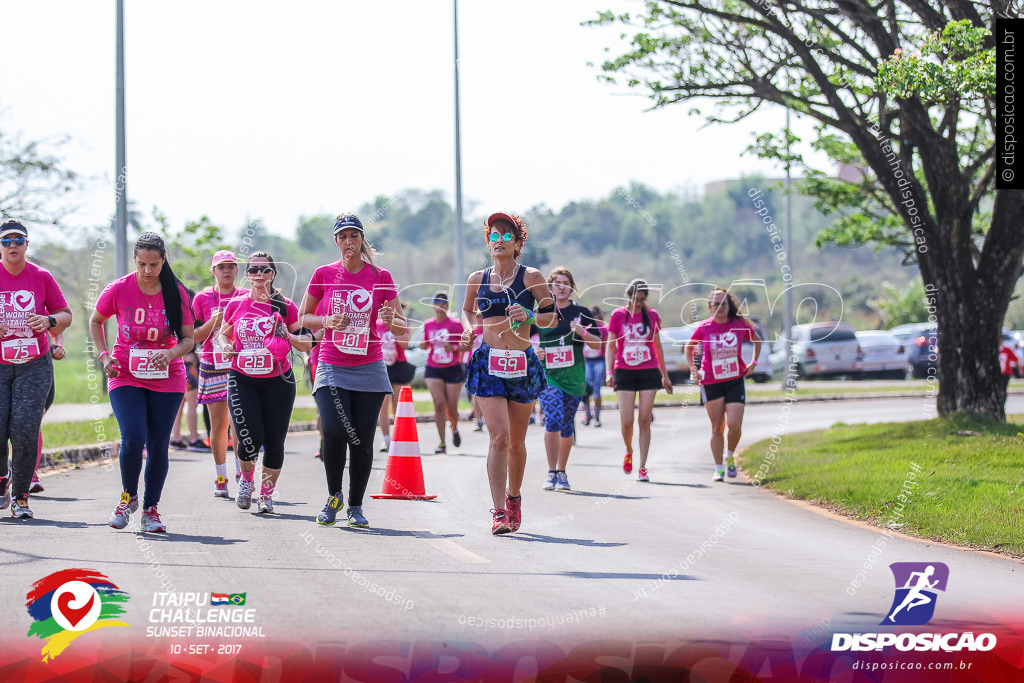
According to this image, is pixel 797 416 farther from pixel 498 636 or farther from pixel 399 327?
pixel 498 636

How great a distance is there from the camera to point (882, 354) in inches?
1652

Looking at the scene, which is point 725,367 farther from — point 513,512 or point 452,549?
point 452,549

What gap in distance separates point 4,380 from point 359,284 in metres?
2.77

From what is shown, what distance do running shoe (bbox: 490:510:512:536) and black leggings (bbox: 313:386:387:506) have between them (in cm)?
97

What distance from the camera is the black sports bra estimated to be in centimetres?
820

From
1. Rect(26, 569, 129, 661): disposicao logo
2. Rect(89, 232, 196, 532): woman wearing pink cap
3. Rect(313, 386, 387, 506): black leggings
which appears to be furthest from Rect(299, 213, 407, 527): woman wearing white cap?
Rect(26, 569, 129, 661): disposicao logo

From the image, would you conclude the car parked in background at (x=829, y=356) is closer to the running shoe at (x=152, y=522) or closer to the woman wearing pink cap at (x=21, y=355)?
the woman wearing pink cap at (x=21, y=355)

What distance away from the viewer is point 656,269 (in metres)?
104

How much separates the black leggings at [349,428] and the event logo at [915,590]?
363 cm

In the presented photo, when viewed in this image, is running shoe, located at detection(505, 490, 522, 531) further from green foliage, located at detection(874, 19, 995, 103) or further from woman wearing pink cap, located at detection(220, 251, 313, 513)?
green foliage, located at detection(874, 19, 995, 103)

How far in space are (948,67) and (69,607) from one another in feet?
33.8

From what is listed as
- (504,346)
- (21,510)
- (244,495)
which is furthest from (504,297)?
(21,510)

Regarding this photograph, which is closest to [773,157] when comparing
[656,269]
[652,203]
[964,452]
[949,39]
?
[949,39]

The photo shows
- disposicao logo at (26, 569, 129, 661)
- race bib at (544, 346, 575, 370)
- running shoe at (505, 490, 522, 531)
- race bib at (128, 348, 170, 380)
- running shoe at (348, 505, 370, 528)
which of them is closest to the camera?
disposicao logo at (26, 569, 129, 661)
